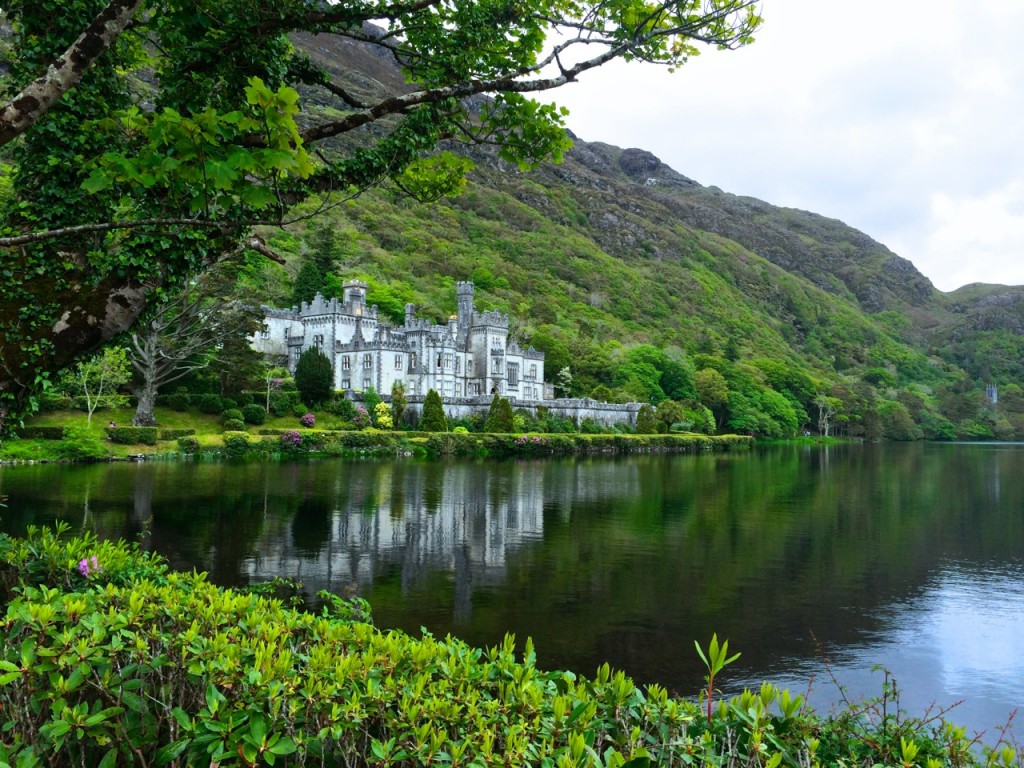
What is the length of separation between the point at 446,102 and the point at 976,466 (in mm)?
56662

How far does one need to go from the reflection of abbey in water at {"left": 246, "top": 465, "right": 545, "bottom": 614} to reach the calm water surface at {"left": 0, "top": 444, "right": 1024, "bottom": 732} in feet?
0.30

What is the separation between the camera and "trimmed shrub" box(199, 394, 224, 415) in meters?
48.2

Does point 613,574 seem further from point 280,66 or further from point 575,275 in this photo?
point 575,275

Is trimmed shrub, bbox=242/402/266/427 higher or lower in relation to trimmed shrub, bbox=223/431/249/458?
higher

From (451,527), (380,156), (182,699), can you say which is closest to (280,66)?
(380,156)

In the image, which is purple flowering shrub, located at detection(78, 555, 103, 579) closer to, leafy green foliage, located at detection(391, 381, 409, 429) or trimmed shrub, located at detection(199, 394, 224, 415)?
trimmed shrub, located at detection(199, 394, 224, 415)

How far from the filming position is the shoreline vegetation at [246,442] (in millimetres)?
34219

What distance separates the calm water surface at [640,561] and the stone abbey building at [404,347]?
35.3m

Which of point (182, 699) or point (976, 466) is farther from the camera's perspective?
point (976, 466)

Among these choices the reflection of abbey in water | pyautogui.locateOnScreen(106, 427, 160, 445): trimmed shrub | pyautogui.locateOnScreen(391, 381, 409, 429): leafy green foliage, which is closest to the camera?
the reflection of abbey in water

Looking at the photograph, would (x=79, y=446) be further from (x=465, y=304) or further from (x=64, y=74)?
(x=465, y=304)

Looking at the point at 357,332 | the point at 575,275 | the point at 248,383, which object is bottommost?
the point at 248,383

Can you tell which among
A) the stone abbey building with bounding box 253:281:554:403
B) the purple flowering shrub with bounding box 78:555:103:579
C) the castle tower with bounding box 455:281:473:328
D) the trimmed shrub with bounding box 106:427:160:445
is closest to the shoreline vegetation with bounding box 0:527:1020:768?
the purple flowering shrub with bounding box 78:555:103:579

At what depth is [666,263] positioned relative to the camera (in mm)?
183375
